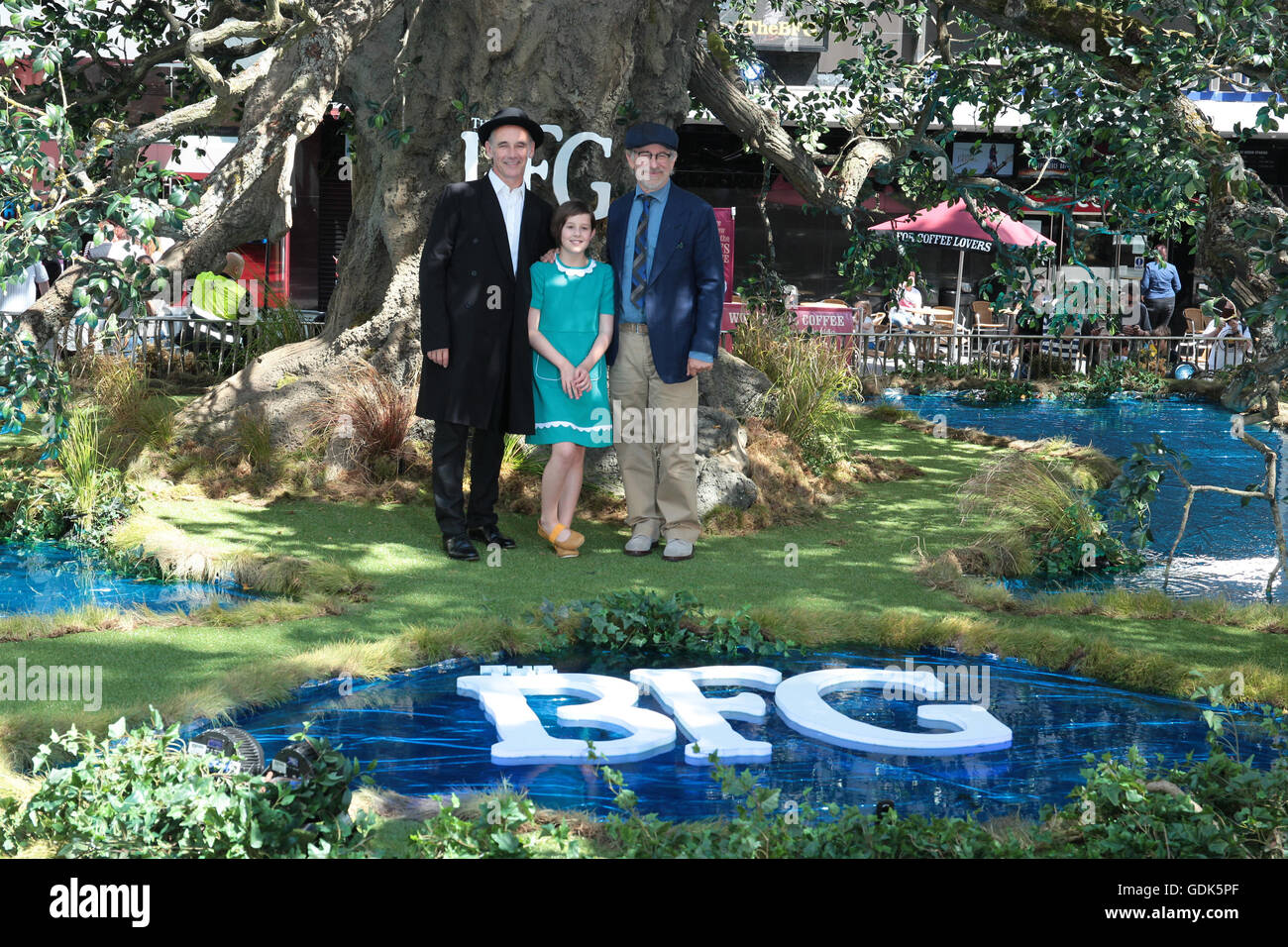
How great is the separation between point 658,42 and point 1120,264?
15910 mm

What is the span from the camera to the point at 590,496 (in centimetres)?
744

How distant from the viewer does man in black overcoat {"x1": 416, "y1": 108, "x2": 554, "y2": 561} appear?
6.28 metres

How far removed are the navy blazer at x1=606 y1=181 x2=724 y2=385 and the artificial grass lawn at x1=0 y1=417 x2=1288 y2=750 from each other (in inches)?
42.0

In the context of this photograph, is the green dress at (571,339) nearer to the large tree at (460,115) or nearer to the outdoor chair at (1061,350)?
the large tree at (460,115)

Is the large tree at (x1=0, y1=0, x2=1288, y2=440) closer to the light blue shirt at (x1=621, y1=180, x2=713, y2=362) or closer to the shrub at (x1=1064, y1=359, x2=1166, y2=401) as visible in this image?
the light blue shirt at (x1=621, y1=180, x2=713, y2=362)

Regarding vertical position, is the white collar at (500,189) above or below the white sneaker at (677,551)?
above

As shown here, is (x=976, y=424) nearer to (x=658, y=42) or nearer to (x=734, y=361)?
(x=734, y=361)

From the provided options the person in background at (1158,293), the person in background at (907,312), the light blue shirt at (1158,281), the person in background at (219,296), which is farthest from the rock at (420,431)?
the light blue shirt at (1158,281)

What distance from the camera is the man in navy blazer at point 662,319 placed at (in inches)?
250

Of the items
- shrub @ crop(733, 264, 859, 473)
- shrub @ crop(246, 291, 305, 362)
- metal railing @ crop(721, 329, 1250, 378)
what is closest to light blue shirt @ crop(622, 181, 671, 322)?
shrub @ crop(733, 264, 859, 473)

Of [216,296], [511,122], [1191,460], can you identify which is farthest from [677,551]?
[216,296]

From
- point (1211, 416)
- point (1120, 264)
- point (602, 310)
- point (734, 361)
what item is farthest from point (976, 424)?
point (1120, 264)

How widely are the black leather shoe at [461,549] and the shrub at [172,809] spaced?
2.97m

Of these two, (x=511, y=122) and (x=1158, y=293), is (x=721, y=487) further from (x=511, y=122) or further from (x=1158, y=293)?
(x=1158, y=293)
